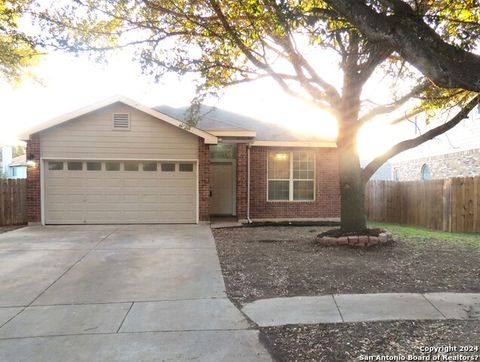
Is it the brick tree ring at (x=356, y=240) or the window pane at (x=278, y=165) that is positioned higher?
the window pane at (x=278, y=165)

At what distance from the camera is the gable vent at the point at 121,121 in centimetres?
1334

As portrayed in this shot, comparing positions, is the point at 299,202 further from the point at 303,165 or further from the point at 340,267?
the point at 340,267

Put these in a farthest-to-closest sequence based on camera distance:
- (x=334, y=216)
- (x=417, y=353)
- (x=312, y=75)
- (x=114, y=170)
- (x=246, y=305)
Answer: (x=334, y=216), (x=114, y=170), (x=312, y=75), (x=246, y=305), (x=417, y=353)

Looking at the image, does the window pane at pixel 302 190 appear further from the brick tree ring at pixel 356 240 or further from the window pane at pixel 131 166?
the window pane at pixel 131 166

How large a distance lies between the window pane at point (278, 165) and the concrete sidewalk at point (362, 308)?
922 centimetres

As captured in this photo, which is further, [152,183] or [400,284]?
[152,183]

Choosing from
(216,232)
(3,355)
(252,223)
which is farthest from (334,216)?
(3,355)

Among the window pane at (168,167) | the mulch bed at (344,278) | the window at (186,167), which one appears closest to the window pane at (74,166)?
the window pane at (168,167)

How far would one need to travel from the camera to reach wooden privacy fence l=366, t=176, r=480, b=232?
13023 millimetres

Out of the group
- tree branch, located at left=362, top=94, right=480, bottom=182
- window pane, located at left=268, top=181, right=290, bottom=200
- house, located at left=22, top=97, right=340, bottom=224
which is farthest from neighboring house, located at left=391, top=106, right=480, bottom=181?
house, located at left=22, top=97, right=340, bottom=224

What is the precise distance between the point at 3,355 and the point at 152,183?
31.6 ft

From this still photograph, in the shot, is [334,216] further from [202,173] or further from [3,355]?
[3,355]

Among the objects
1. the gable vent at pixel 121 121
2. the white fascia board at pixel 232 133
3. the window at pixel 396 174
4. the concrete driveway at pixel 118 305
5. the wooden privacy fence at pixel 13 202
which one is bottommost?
the concrete driveway at pixel 118 305

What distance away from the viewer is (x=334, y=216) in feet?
49.5
